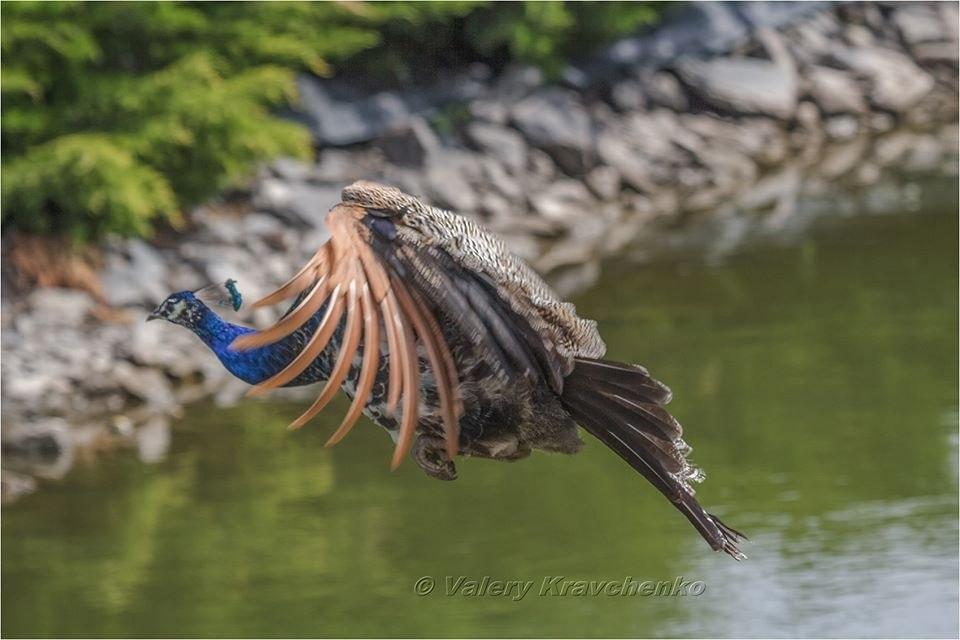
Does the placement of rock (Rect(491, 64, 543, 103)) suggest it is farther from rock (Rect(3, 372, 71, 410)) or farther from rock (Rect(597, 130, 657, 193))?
rock (Rect(3, 372, 71, 410))

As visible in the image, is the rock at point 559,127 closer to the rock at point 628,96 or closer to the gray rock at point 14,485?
the rock at point 628,96

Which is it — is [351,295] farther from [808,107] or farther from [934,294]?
[808,107]

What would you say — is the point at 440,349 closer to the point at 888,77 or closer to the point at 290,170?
the point at 290,170

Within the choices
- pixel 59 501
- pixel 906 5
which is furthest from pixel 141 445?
pixel 906 5

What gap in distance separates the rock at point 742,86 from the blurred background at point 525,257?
3 cm

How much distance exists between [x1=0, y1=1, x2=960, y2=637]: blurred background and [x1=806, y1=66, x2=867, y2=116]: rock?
24 mm

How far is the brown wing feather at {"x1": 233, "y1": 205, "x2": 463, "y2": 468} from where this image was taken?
2.68 meters

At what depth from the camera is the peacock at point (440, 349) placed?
2.73m

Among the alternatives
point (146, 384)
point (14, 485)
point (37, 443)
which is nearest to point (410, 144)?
point (146, 384)

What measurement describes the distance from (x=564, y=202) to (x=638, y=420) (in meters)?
7.50

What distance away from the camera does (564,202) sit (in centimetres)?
1051

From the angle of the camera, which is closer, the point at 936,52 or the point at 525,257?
the point at 525,257

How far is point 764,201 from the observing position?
1070 cm

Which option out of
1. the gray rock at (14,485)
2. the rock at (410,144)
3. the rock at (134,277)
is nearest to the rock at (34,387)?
the gray rock at (14,485)
